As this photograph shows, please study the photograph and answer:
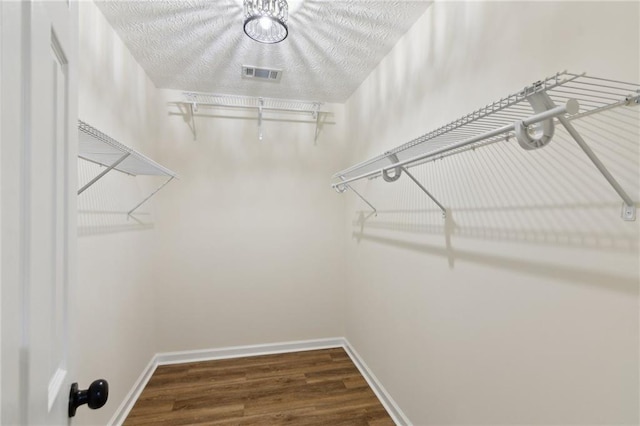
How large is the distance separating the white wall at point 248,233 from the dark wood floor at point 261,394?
11.3 inches

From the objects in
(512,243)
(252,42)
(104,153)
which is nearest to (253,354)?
(104,153)

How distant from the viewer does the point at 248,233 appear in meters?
2.82

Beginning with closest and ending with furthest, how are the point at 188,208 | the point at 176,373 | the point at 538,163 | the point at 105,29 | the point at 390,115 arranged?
1. the point at 538,163
2. the point at 105,29
3. the point at 390,115
4. the point at 176,373
5. the point at 188,208

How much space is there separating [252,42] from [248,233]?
163 cm

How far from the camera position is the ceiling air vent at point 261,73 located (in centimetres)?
229

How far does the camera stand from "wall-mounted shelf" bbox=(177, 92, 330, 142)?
2643 mm

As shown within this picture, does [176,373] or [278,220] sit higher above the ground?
[278,220]

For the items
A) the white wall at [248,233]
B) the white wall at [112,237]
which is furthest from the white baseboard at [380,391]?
the white wall at [112,237]

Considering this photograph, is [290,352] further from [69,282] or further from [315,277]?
[69,282]

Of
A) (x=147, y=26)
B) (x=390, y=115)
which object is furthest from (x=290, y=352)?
(x=147, y=26)

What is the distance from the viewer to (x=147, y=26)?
71.2 inches

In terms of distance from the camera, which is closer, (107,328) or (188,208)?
(107,328)

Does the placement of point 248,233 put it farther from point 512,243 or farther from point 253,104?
point 512,243

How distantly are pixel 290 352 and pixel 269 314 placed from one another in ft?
1.41
